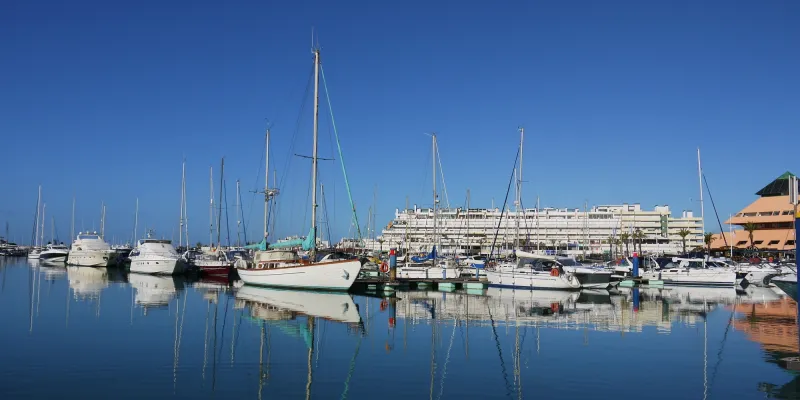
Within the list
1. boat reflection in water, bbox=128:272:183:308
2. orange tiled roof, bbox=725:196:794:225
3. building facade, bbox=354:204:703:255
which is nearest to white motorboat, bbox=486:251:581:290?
boat reflection in water, bbox=128:272:183:308

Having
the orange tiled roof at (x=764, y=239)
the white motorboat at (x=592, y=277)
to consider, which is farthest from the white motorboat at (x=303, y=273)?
the orange tiled roof at (x=764, y=239)

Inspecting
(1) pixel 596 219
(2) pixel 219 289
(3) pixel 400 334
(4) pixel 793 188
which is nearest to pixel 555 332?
(3) pixel 400 334

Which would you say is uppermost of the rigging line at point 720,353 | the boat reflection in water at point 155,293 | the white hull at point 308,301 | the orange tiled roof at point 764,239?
the orange tiled roof at point 764,239

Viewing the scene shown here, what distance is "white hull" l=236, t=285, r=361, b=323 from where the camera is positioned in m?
26.9

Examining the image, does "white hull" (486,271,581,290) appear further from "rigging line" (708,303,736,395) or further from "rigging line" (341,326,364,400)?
"rigging line" (341,326,364,400)

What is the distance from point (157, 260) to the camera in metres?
57.2

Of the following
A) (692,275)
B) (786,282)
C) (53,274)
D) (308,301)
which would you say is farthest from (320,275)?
(786,282)

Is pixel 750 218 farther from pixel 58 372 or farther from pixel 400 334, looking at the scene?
pixel 58 372

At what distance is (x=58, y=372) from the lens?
14.5 m

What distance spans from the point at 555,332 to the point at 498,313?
6.14 meters

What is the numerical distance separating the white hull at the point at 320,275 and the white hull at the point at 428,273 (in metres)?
10.1

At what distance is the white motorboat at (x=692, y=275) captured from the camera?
160 ft

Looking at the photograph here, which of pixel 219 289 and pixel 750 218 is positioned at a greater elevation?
pixel 750 218

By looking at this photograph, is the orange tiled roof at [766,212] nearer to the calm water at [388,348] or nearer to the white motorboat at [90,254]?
the calm water at [388,348]
